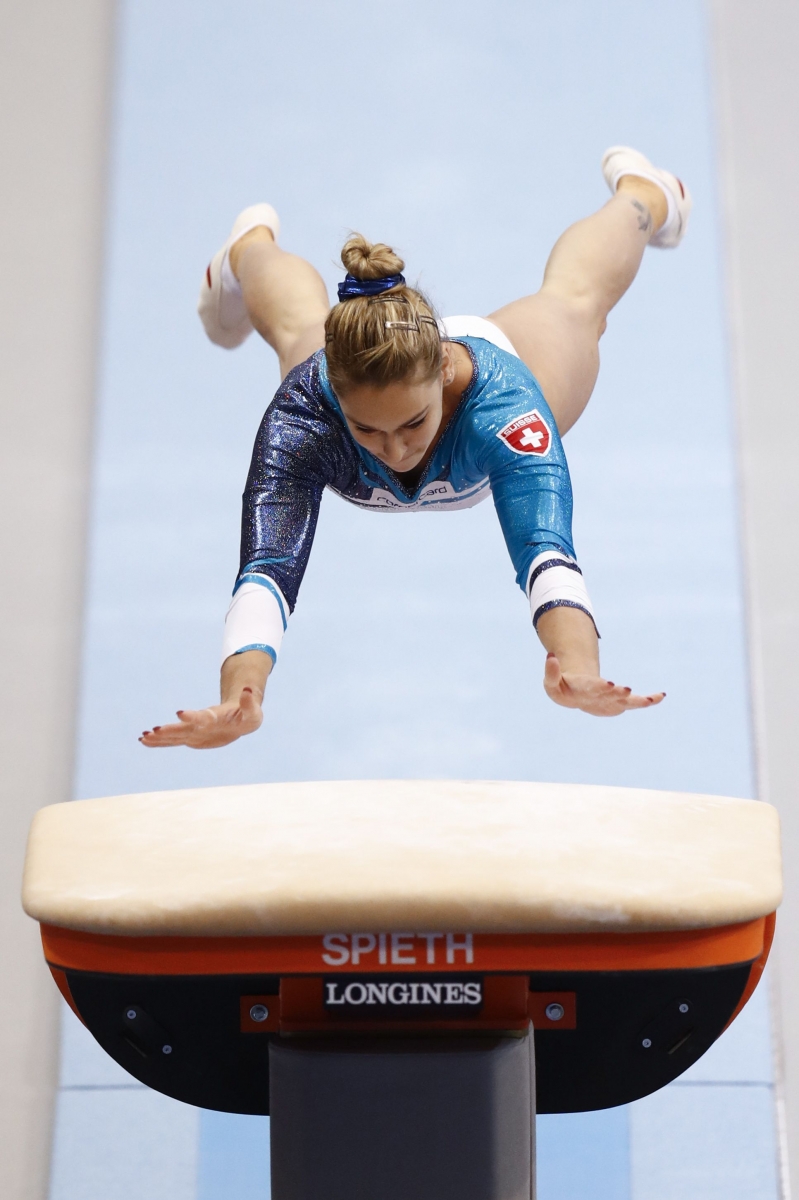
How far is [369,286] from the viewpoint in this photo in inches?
55.4

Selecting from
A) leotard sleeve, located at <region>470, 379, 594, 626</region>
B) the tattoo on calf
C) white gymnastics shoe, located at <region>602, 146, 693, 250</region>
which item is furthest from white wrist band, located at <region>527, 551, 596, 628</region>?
white gymnastics shoe, located at <region>602, 146, 693, 250</region>

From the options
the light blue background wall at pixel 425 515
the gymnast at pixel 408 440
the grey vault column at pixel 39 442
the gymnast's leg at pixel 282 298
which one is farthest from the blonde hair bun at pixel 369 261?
the grey vault column at pixel 39 442

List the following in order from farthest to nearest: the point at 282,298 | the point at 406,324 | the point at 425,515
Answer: the point at 425,515 < the point at 282,298 < the point at 406,324

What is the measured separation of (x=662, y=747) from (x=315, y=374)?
141cm

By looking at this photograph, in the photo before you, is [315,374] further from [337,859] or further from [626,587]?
[626,587]

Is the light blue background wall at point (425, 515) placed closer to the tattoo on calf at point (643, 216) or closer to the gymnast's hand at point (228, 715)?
the tattoo on calf at point (643, 216)

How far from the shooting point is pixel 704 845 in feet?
2.83

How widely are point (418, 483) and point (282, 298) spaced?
0.51 m

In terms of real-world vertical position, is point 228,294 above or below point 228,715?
above

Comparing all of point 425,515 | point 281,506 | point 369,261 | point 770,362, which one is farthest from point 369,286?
point 770,362

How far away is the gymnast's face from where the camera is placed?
4.45ft

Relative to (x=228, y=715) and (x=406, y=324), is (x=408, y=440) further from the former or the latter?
(x=228, y=715)

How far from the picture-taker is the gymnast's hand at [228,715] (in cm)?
116

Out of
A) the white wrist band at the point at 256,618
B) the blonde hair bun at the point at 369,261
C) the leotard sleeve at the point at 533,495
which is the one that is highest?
the blonde hair bun at the point at 369,261
